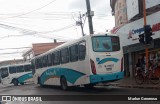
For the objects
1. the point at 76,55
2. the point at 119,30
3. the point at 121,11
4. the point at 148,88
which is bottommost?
the point at 148,88

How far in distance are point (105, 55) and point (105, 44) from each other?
0.64 m

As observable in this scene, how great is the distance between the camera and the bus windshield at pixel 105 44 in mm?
16281

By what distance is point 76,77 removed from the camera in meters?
17.5

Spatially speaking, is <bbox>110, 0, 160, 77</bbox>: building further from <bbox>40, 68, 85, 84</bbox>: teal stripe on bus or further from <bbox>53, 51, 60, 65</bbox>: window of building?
<bbox>40, 68, 85, 84</bbox>: teal stripe on bus

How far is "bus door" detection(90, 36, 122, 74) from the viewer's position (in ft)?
52.6

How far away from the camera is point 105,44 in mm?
16516

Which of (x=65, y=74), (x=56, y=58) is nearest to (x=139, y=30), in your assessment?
(x=56, y=58)

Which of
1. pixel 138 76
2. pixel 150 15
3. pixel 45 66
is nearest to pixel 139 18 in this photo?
pixel 150 15

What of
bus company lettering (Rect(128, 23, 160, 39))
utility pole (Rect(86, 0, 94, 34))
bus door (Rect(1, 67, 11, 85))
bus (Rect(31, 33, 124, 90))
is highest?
utility pole (Rect(86, 0, 94, 34))

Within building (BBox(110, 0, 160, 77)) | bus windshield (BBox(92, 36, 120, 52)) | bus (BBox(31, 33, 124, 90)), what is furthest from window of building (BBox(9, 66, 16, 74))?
bus windshield (BBox(92, 36, 120, 52))

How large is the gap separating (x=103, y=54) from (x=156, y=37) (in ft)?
23.0

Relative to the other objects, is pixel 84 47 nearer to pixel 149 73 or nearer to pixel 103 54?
pixel 103 54

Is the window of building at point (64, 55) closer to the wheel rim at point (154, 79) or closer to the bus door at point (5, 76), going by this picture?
the wheel rim at point (154, 79)

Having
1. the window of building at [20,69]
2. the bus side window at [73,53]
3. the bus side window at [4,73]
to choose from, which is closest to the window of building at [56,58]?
the bus side window at [73,53]
